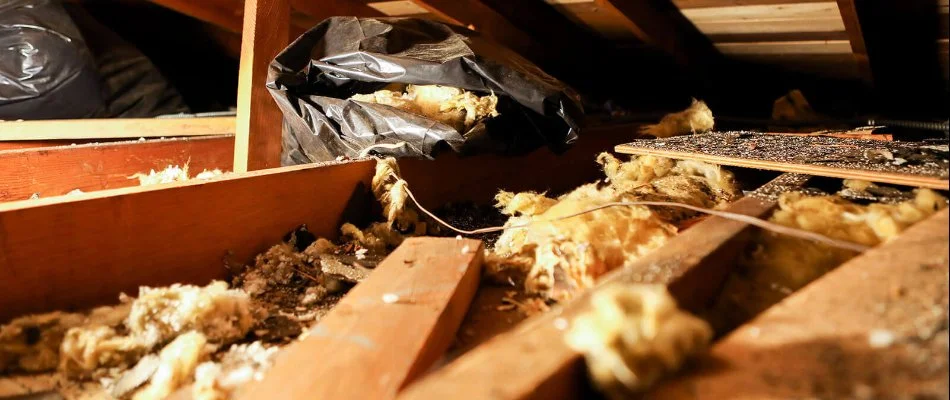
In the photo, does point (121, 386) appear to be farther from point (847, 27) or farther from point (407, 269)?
point (847, 27)

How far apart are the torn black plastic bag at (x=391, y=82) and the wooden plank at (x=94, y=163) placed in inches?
19.1

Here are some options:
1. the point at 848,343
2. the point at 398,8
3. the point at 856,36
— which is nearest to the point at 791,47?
the point at 856,36

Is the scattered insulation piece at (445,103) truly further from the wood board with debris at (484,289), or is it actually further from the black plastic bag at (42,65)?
the black plastic bag at (42,65)

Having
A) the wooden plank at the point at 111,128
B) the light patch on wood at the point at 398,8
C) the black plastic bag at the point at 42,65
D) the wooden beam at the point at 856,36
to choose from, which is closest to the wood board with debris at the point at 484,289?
the wooden plank at the point at 111,128

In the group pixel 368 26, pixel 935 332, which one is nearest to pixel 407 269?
pixel 935 332

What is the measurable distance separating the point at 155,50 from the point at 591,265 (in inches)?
134

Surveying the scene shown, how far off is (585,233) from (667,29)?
197 cm

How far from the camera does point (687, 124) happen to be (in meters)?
2.08

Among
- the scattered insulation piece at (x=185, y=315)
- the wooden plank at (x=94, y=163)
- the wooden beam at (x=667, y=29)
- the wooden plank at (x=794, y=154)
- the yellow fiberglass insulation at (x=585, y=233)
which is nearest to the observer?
the scattered insulation piece at (x=185, y=315)

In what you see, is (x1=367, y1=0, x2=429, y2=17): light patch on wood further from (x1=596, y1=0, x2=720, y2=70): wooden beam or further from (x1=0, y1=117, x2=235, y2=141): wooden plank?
(x1=0, y1=117, x2=235, y2=141): wooden plank

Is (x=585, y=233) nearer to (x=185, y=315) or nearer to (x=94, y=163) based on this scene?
(x=185, y=315)

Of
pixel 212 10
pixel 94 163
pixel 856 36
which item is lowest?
pixel 94 163

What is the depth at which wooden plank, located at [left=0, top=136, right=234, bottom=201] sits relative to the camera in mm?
1510

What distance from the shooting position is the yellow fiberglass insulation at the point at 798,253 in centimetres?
82
